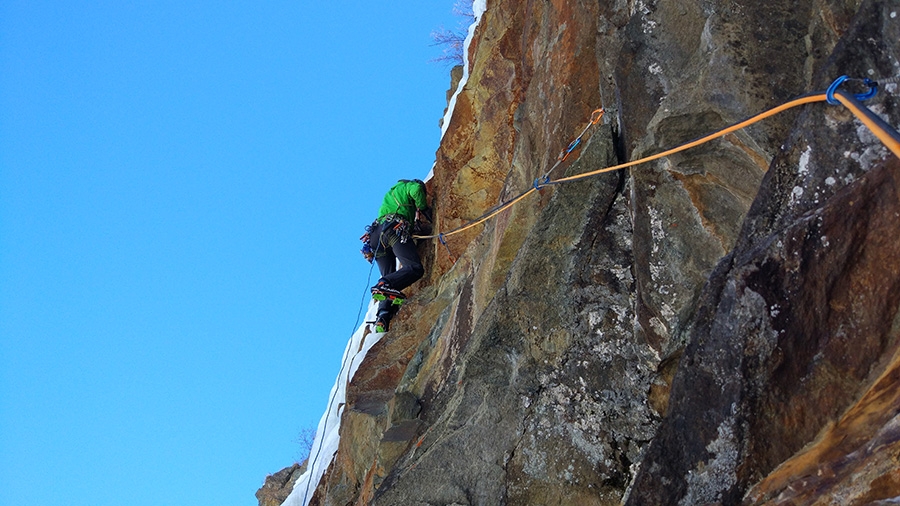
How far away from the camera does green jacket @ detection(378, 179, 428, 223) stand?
385 inches

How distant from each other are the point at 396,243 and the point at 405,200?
0.65 meters

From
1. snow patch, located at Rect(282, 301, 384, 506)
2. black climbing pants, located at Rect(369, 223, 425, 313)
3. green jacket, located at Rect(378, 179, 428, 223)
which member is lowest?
snow patch, located at Rect(282, 301, 384, 506)

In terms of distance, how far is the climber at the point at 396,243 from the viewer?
9227 mm

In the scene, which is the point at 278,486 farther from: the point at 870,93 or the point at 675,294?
the point at 870,93

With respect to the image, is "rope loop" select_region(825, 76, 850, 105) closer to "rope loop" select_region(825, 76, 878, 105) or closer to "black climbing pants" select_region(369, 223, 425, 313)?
"rope loop" select_region(825, 76, 878, 105)

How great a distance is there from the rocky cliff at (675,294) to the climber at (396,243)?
5.68 ft

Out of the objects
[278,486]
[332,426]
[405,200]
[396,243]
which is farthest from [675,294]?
[278,486]

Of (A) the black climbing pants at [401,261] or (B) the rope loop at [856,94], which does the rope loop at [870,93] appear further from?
(A) the black climbing pants at [401,261]

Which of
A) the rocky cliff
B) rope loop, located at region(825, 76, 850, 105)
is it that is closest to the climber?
the rocky cliff

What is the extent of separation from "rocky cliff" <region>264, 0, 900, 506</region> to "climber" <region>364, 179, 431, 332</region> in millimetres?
1730

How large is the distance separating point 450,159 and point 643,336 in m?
5.30

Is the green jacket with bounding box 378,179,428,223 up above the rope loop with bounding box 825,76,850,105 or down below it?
above

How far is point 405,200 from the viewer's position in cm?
981

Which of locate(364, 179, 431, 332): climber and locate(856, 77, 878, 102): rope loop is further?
locate(364, 179, 431, 332): climber
